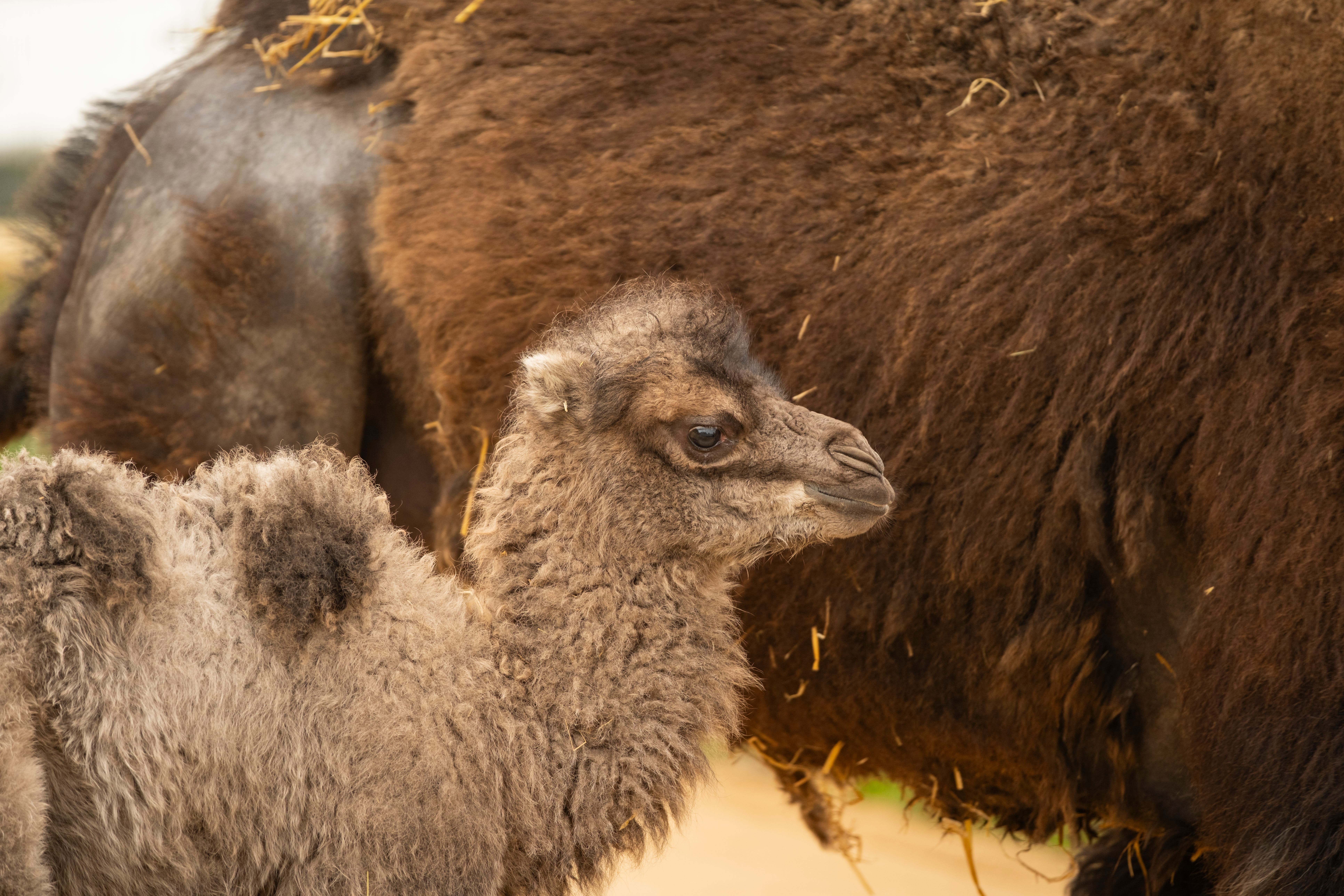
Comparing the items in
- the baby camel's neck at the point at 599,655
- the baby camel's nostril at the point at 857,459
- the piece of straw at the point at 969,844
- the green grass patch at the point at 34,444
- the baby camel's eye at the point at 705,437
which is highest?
the baby camel's eye at the point at 705,437

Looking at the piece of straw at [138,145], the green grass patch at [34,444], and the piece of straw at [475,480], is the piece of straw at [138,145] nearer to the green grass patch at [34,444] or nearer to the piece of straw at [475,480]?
the green grass patch at [34,444]

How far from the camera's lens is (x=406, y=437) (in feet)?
16.5

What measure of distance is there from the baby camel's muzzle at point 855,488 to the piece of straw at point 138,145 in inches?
112

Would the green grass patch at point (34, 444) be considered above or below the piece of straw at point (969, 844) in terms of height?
above

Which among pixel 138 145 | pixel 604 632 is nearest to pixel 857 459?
pixel 604 632

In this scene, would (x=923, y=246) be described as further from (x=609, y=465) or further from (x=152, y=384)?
(x=152, y=384)

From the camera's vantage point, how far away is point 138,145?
508 centimetres

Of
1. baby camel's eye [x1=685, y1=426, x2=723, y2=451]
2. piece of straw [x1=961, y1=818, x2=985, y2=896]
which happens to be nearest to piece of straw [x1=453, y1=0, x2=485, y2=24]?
baby camel's eye [x1=685, y1=426, x2=723, y2=451]

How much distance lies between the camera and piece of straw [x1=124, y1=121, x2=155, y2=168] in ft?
16.5

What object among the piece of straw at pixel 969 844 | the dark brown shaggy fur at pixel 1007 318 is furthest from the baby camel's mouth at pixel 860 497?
the piece of straw at pixel 969 844

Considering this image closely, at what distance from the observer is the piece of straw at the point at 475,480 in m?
4.25

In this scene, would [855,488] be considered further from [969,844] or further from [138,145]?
[138,145]

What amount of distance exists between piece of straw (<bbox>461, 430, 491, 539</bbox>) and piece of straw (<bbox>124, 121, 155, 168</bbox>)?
162 centimetres

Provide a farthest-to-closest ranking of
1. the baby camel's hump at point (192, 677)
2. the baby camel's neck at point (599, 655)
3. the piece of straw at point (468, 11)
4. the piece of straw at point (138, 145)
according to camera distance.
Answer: the piece of straw at point (138, 145) → the piece of straw at point (468, 11) → the baby camel's neck at point (599, 655) → the baby camel's hump at point (192, 677)
